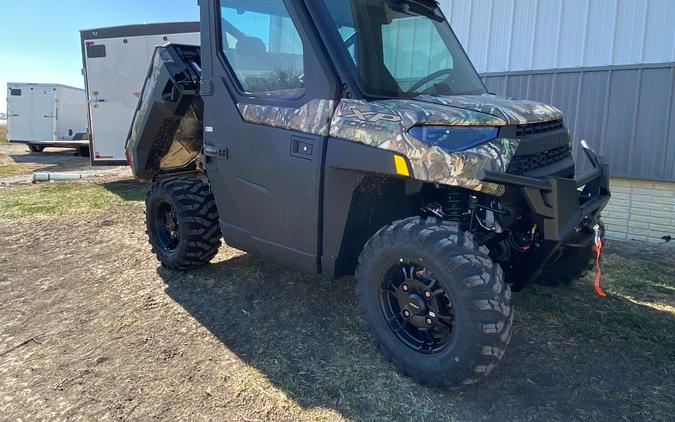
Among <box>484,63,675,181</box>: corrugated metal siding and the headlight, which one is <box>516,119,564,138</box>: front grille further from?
<box>484,63,675,181</box>: corrugated metal siding

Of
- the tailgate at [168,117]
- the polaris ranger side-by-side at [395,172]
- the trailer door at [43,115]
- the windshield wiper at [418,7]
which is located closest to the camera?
the polaris ranger side-by-side at [395,172]

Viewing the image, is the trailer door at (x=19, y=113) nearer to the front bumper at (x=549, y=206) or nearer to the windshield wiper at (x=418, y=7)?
the windshield wiper at (x=418, y=7)

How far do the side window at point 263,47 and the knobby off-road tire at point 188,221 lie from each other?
134cm

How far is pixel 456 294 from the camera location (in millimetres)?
2730

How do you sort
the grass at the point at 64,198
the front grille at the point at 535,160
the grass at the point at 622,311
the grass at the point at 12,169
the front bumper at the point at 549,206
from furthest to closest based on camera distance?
the grass at the point at 12,169
the grass at the point at 64,198
the grass at the point at 622,311
the front grille at the point at 535,160
the front bumper at the point at 549,206

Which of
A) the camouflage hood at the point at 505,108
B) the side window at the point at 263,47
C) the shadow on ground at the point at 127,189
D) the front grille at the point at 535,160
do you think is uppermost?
the side window at the point at 263,47

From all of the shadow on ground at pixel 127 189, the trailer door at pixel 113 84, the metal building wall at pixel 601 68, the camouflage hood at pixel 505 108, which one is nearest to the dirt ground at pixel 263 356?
the camouflage hood at pixel 505 108

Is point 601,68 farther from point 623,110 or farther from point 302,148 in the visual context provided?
point 302,148

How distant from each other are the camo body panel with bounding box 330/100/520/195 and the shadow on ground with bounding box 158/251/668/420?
1.23 meters

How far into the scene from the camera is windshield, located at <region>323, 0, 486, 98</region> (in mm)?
3242

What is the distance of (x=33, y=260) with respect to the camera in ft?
18.4

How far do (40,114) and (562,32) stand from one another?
815 inches

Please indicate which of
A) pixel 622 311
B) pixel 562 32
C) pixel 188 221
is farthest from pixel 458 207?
pixel 562 32

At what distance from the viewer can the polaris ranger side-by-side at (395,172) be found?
9.06 ft
